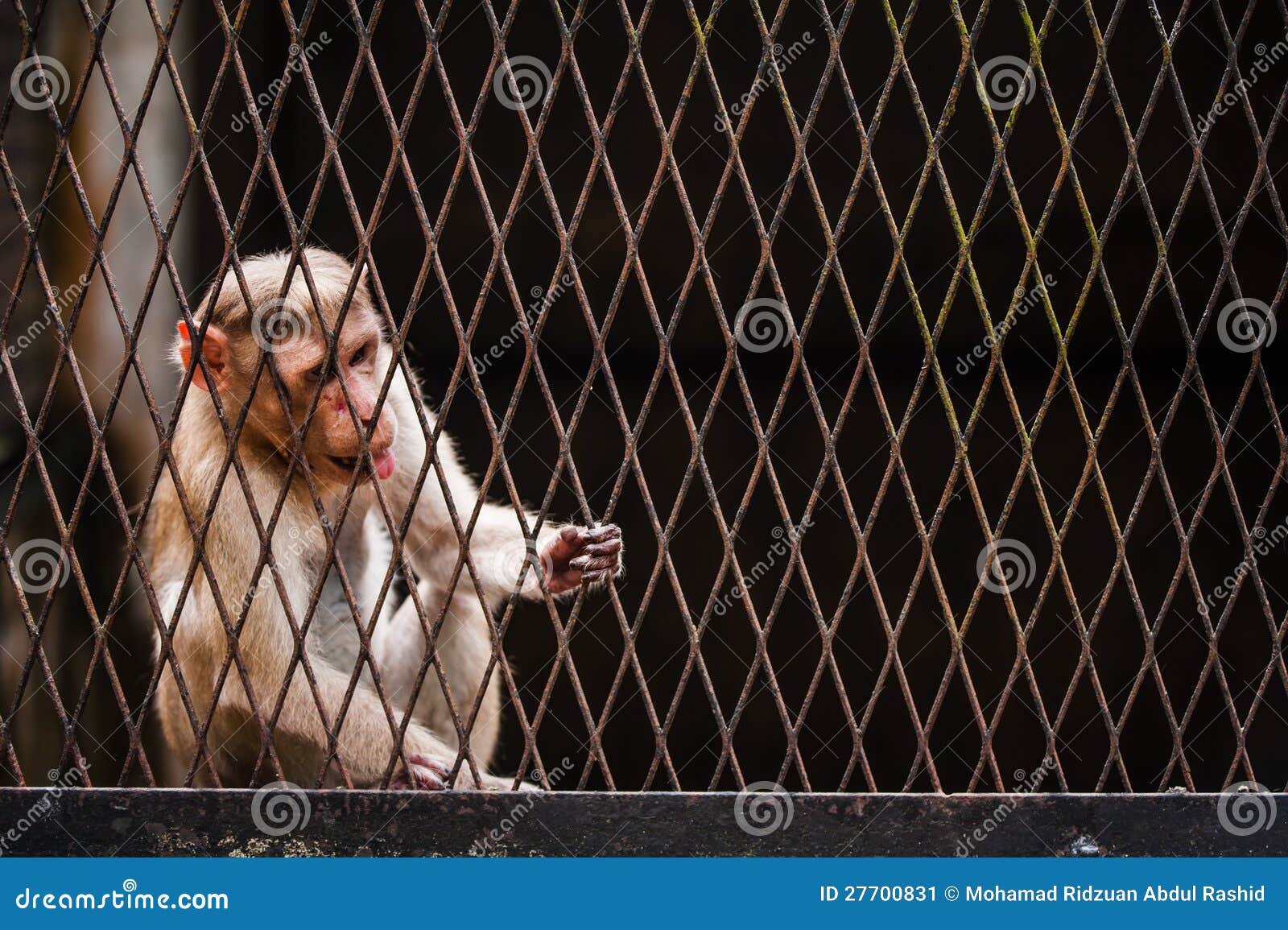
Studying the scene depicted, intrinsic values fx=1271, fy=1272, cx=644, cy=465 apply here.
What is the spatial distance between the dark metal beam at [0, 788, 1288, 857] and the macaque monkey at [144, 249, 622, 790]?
19.3 inches

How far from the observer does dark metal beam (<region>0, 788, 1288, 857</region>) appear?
2445 mm

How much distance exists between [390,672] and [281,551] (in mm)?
666

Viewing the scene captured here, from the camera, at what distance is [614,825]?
2.45 meters

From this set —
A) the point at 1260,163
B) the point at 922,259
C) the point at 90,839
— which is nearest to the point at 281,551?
the point at 90,839

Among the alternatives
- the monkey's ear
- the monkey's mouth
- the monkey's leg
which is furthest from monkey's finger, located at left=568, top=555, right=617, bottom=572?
the monkey's ear

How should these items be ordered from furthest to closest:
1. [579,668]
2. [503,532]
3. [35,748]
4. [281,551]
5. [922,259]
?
[579,668] < [922,259] < [35,748] < [503,532] < [281,551]

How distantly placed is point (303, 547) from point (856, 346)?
3280mm

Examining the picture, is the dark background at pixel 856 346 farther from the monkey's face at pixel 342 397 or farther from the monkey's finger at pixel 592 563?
the monkey's finger at pixel 592 563

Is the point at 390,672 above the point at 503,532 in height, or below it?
below

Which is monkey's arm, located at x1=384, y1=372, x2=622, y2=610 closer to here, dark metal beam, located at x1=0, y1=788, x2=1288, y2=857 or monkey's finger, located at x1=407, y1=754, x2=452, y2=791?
monkey's finger, located at x1=407, y1=754, x2=452, y2=791

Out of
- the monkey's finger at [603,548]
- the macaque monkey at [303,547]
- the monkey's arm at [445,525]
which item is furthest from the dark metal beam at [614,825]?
the monkey's arm at [445,525]

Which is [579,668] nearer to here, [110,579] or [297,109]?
[110,579]

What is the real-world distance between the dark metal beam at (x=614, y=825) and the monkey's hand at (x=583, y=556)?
556 millimetres

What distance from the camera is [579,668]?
6.27 meters
